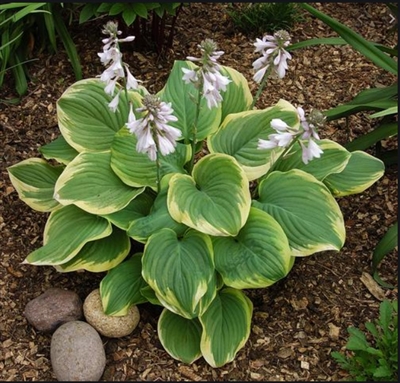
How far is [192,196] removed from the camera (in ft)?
7.07

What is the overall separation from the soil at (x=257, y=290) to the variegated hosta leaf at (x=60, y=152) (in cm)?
31

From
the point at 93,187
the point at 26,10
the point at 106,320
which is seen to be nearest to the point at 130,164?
the point at 93,187

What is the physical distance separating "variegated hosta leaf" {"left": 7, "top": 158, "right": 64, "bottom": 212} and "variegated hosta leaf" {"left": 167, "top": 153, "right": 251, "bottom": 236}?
0.52m

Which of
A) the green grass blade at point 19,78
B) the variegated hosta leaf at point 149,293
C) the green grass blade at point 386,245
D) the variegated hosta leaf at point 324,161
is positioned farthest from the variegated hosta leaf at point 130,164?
the green grass blade at point 19,78

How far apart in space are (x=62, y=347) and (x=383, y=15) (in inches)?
93.0

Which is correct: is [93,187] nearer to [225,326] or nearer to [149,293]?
[149,293]

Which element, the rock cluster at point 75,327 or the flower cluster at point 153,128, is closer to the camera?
the flower cluster at point 153,128

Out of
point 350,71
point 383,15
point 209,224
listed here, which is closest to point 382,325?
point 209,224

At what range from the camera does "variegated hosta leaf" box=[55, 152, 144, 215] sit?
2.21 meters

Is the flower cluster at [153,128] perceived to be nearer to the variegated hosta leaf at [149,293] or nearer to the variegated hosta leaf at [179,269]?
the variegated hosta leaf at [179,269]

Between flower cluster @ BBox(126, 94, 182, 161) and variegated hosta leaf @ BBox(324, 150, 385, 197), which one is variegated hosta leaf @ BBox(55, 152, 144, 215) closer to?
flower cluster @ BBox(126, 94, 182, 161)

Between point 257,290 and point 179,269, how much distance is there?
0.46 m

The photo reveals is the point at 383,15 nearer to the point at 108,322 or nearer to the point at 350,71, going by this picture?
the point at 350,71

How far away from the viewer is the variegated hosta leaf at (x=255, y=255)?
6.86 ft
